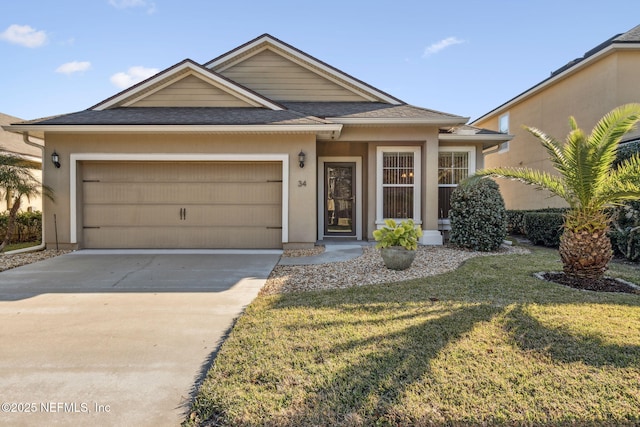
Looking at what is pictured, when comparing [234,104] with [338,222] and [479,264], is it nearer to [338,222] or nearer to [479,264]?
[338,222]

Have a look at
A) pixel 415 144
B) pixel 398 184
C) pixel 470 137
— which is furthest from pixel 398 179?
pixel 470 137

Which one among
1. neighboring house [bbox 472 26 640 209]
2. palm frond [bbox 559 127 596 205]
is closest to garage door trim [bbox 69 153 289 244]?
palm frond [bbox 559 127 596 205]

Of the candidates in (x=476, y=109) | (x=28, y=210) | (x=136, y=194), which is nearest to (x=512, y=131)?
(x=476, y=109)

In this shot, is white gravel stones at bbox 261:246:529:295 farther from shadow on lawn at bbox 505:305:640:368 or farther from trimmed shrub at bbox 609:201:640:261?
trimmed shrub at bbox 609:201:640:261

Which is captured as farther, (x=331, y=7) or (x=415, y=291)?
(x=331, y=7)

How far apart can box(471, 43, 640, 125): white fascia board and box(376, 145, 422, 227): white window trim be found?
281 inches

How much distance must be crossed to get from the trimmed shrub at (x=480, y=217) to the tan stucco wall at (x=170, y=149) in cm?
374

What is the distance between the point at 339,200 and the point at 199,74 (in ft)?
17.4

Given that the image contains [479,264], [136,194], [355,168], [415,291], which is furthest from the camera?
[355,168]

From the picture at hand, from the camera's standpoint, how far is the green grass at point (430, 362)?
2291mm

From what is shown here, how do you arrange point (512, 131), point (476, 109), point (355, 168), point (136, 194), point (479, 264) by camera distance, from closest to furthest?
point (479, 264)
point (136, 194)
point (355, 168)
point (512, 131)
point (476, 109)

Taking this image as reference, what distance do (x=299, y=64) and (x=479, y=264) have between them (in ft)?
26.7

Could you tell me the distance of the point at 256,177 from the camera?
9062mm

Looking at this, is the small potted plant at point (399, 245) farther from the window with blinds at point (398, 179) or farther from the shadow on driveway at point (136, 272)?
the window with blinds at point (398, 179)
